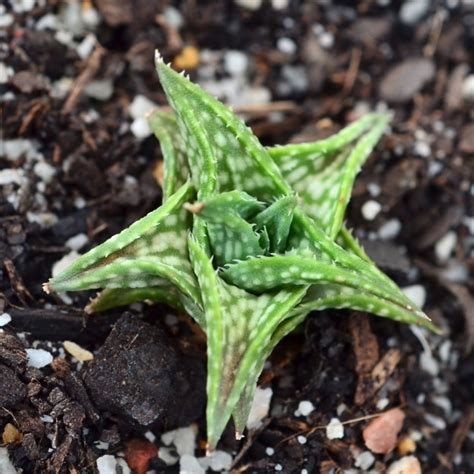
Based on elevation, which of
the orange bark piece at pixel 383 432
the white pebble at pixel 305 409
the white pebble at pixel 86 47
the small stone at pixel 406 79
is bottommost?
the orange bark piece at pixel 383 432

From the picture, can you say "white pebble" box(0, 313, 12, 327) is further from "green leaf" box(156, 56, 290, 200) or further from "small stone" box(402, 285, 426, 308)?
"small stone" box(402, 285, 426, 308)

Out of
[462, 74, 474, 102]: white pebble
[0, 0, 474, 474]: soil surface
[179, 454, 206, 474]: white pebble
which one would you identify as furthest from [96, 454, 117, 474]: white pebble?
[462, 74, 474, 102]: white pebble

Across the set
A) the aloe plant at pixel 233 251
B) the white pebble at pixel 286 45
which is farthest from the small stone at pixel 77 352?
the white pebble at pixel 286 45

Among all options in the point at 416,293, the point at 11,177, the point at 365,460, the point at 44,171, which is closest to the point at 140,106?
the point at 44,171

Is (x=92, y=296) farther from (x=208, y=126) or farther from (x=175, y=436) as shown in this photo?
(x=208, y=126)

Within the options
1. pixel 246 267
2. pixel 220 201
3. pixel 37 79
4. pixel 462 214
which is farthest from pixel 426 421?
pixel 37 79

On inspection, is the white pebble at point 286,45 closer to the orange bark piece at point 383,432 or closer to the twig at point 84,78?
the twig at point 84,78

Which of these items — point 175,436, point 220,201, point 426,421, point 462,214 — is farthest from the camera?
point 462,214
